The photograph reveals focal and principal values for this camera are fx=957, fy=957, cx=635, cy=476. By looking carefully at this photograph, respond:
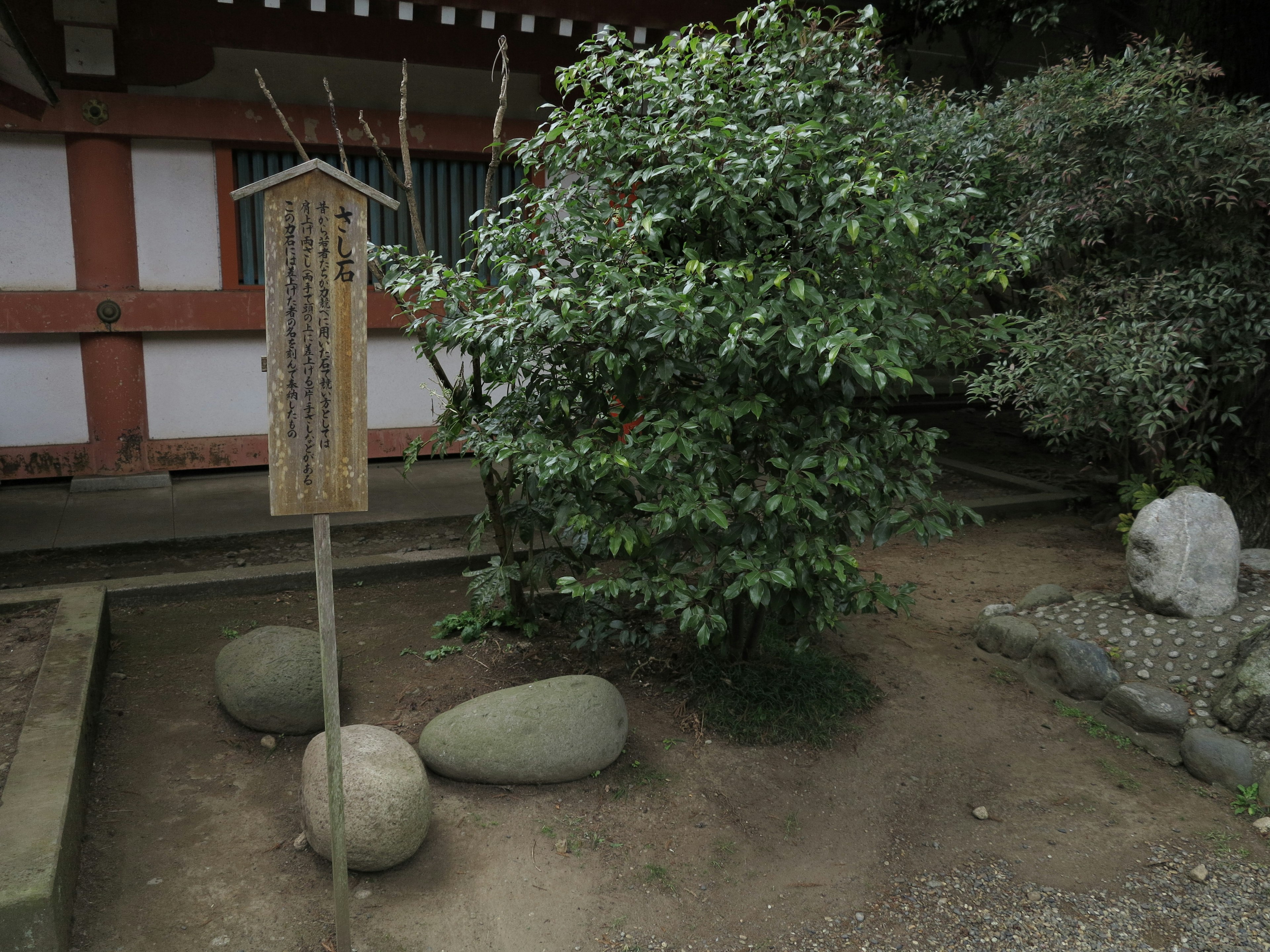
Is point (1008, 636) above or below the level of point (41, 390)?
below

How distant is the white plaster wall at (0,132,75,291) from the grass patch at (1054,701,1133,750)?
776 cm

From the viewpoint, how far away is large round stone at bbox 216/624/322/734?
4.11 m

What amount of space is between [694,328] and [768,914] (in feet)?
6.84

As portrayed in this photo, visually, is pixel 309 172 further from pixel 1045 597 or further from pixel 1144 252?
pixel 1144 252

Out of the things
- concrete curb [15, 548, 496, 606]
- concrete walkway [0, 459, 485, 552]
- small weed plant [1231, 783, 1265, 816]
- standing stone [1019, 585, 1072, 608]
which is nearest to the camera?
small weed plant [1231, 783, 1265, 816]

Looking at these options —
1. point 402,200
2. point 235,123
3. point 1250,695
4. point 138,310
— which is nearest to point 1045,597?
point 1250,695

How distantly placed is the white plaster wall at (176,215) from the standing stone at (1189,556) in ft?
23.8

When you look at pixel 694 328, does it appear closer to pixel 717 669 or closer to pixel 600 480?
pixel 600 480

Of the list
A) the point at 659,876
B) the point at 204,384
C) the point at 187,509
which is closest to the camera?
the point at 659,876

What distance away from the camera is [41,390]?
7.77m

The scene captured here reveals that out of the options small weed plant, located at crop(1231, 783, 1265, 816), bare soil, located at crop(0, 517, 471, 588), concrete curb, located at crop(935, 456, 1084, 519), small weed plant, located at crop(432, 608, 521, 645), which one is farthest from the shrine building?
small weed plant, located at crop(1231, 783, 1265, 816)

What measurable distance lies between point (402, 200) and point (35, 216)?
9.38 feet

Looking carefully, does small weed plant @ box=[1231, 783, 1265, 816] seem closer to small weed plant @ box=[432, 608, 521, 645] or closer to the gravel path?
the gravel path

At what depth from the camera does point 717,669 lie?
4539 mm
